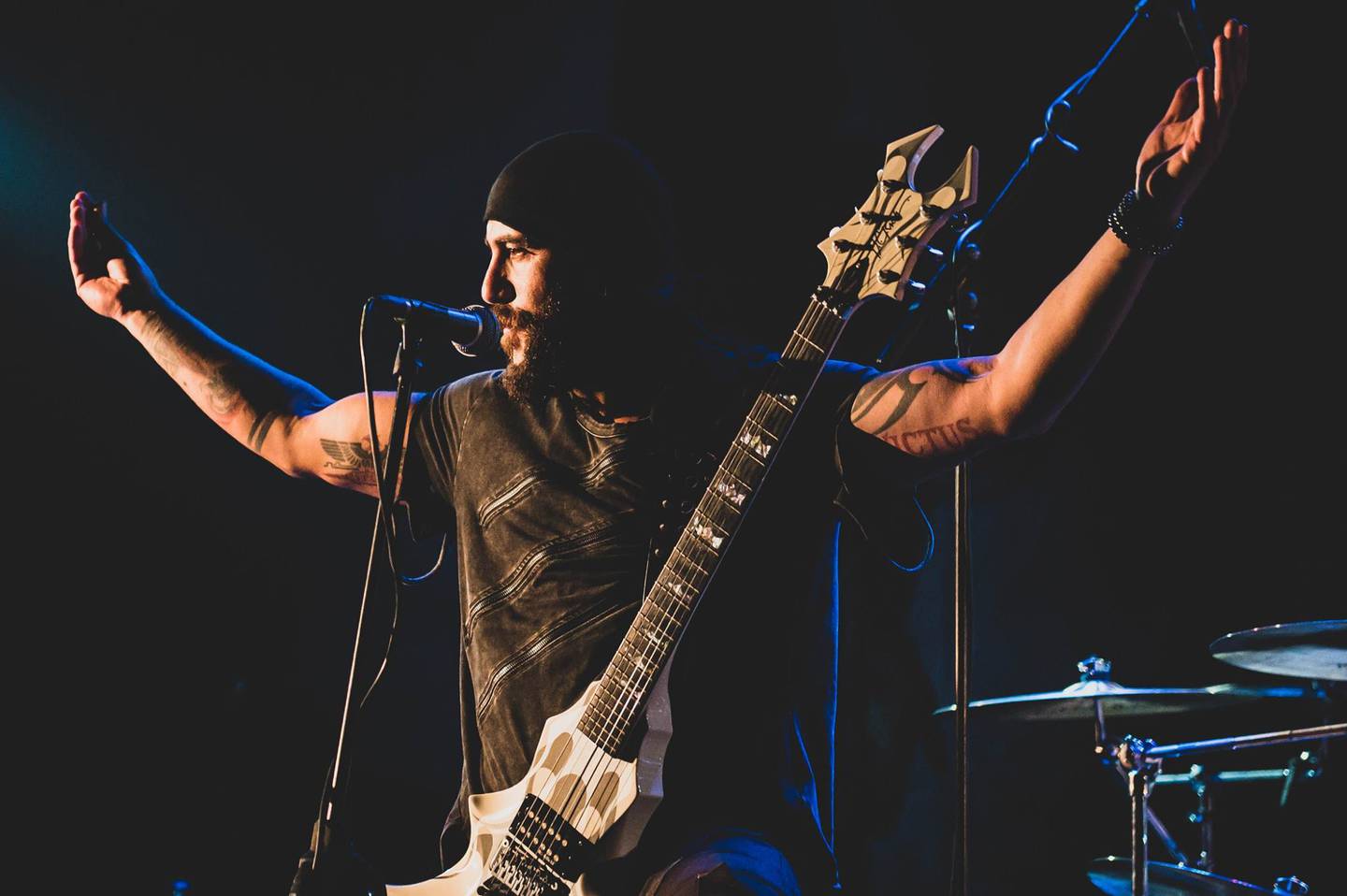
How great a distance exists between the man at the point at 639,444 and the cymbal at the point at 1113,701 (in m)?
1.79

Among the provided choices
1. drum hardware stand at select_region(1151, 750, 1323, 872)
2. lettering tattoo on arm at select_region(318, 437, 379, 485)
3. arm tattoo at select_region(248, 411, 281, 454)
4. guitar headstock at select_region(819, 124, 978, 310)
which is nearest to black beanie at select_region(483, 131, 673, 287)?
guitar headstock at select_region(819, 124, 978, 310)

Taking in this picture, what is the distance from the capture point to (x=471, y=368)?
4605 mm

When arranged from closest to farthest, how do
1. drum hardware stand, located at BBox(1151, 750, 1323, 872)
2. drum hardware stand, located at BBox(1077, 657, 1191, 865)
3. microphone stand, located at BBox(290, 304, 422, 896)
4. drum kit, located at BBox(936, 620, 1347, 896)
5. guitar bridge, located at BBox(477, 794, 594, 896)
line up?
1. microphone stand, located at BBox(290, 304, 422, 896)
2. guitar bridge, located at BBox(477, 794, 594, 896)
3. drum kit, located at BBox(936, 620, 1347, 896)
4. drum hardware stand, located at BBox(1077, 657, 1191, 865)
5. drum hardware stand, located at BBox(1151, 750, 1323, 872)

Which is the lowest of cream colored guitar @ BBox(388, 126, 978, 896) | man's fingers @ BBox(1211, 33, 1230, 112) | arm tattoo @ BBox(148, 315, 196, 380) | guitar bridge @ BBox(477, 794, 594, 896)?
guitar bridge @ BBox(477, 794, 594, 896)

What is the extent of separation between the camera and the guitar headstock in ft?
7.25

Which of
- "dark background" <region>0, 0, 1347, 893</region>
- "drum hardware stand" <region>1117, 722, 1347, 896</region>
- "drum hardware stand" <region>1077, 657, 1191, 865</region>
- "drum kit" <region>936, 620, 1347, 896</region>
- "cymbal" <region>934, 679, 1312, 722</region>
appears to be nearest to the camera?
"drum kit" <region>936, 620, 1347, 896</region>

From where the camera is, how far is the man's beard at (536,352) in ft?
8.58

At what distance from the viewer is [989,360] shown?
2.15 metres

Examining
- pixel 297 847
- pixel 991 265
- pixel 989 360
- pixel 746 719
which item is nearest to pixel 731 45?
pixel 991 265

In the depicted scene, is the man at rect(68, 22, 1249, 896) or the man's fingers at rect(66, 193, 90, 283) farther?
the man's fingers at rect(66, 193, 90, 283)

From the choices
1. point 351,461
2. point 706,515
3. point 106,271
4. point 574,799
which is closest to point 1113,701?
point 706,515

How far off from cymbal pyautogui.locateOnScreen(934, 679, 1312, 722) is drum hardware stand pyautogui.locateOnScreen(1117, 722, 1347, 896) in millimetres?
152

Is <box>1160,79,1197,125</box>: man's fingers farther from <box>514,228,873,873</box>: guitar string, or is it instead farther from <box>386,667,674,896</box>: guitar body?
<box>386,667,674,896</box>: guitar body

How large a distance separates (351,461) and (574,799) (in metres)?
1.18
